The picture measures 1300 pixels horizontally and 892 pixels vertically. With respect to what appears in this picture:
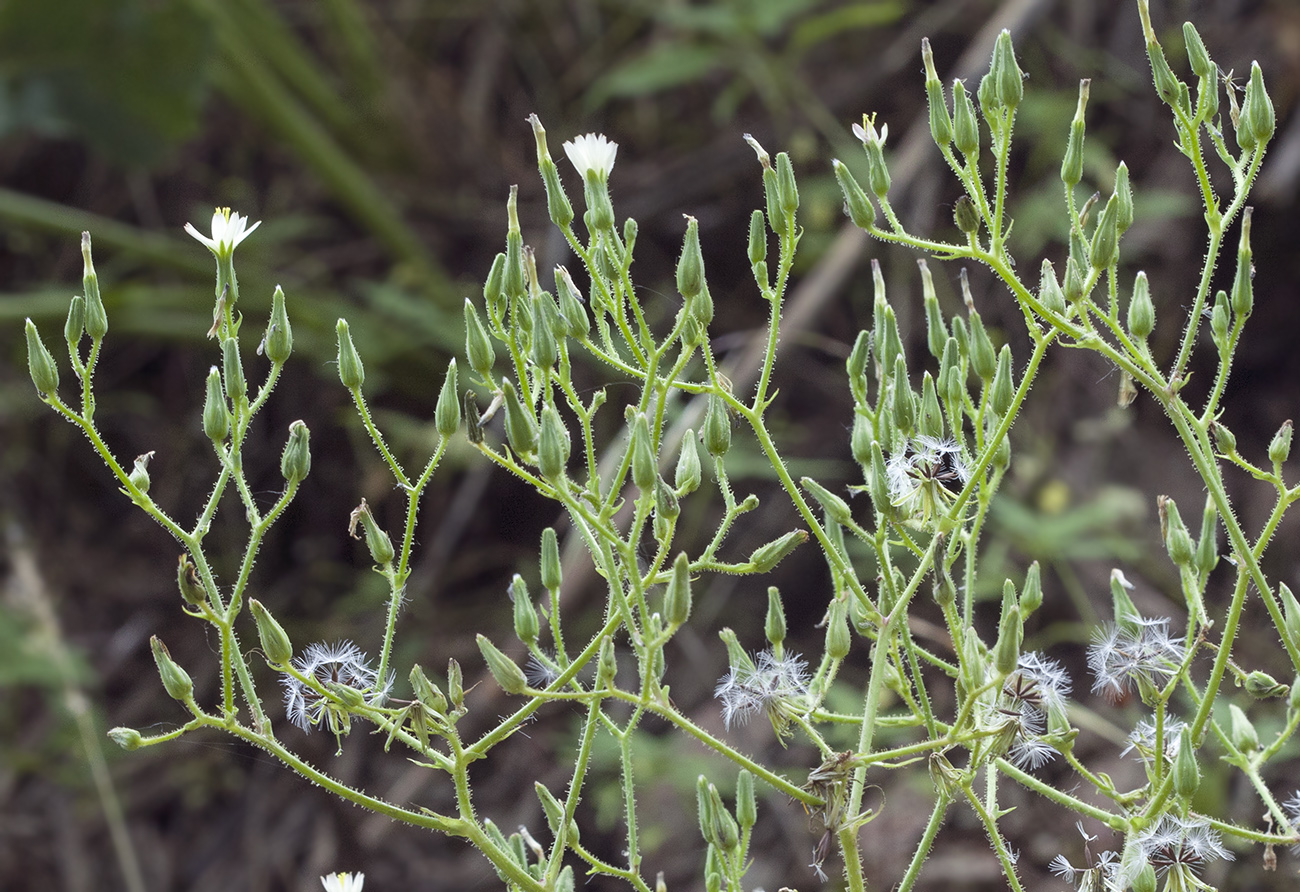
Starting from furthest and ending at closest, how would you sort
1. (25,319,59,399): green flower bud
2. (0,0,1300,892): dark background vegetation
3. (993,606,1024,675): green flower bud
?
1. (0,0,1300,892): dark background vegetation
2. (25,319,59,399): green flower bud
3. (993,606,1024,675): green flower bud

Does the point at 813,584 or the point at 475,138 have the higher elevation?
the point at 475,138

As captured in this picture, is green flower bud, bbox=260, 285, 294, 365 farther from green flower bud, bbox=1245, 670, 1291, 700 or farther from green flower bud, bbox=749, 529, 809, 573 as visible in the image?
green flower bud, bbox=1245, 670, 1291, 700

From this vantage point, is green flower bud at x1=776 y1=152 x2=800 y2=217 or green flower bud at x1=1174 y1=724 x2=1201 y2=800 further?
green flower bud at x1=776 y1=152 x2=800 y2=217

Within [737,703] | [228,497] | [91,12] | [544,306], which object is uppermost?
[91,12]

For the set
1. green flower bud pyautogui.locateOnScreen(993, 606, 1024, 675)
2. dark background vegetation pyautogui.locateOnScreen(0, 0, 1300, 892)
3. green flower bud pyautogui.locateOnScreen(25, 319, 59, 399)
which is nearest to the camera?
green flower bud pyautogui.locateOnScreen(993, 606, 1024, 675)

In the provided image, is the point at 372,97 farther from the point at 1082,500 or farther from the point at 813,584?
the point at 1082,500

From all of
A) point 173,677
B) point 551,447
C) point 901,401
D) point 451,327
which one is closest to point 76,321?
point 173,677

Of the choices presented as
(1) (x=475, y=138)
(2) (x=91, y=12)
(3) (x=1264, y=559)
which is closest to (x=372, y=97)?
(1) (x=475, y=138)

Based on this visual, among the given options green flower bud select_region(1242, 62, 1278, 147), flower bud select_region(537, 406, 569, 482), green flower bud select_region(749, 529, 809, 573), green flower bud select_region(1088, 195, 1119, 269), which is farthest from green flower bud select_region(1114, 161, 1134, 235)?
flower bud select_region(537, 406, 569, 482)
